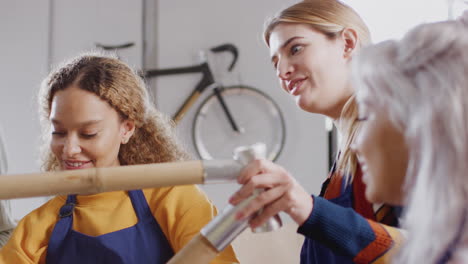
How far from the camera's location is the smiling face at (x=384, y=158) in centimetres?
51

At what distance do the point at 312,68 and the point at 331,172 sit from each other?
0.70 feet

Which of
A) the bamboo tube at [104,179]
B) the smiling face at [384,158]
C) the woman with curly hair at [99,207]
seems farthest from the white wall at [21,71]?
the smiling face at [384,158]

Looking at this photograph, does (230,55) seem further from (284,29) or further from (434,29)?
(434,29)

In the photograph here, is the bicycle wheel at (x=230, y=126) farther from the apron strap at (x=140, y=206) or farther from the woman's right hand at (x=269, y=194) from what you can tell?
the woman's right hand at (x=269, y=194)

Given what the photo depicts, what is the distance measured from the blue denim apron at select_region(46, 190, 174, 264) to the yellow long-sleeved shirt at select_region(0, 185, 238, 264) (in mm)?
14

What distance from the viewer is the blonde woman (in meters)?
0.62

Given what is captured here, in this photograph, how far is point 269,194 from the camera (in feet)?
2.00

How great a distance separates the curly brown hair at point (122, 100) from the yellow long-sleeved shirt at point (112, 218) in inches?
4.8

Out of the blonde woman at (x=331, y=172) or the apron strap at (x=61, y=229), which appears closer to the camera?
the blonde woman at (x=331, y=172)

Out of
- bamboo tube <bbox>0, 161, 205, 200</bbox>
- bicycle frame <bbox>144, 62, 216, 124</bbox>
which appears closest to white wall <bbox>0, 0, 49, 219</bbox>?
bicycle frame <bbox>144, 62, 216, 124</bbox>

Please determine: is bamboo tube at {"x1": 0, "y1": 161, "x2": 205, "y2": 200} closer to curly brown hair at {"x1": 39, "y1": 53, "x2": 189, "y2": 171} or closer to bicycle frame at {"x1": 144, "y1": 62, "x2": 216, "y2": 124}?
curly brown hair at {"x1": 39, "y1": 53, "x2": 189, "y2": 171}

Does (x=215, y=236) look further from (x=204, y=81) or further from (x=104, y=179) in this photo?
(x=204, y=81)

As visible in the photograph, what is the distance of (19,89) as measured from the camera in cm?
343

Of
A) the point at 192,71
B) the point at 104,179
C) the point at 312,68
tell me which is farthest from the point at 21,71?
Answer: the point at 104,179
